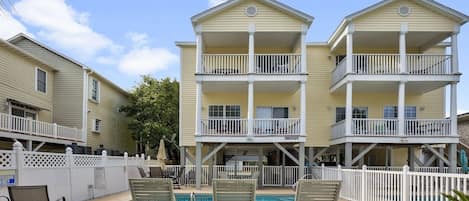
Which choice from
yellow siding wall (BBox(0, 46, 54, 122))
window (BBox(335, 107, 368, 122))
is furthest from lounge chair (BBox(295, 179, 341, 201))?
yellow siding wall (BBox(0, 46, 54, 122))

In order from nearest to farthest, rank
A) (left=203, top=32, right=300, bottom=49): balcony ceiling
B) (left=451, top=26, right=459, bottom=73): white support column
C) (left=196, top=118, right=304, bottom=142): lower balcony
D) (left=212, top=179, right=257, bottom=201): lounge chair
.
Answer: (left=212, top=179, right=257, bottom=201): lounge chair
(left=196, top=118, right=304, bottom=142): lower balcony
(left=451, top=26, right=459, bottom=73): white support column
(left=203, top=32, right=300, bottom=49): balcony ceiling

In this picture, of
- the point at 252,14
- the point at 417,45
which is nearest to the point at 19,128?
the point at 252,14

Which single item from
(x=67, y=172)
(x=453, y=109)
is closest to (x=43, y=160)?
(x=67, y=172)

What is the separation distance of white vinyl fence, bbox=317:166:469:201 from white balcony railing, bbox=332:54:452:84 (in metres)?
5.65

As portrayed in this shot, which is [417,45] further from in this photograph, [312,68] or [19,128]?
[19,128]

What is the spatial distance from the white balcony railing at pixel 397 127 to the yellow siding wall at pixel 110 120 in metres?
14.1

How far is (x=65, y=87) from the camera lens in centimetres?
2258

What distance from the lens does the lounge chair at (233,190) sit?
7668 millimetres

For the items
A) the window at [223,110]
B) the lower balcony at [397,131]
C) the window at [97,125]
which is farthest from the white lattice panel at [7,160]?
the window at [97,125]

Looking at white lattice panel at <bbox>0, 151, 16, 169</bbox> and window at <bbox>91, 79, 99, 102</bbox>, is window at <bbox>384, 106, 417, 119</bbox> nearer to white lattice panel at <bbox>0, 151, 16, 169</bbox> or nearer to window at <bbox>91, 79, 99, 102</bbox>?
window at <bbox>91, 79, 99, 102</bbox>

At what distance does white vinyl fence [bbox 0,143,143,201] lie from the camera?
839 cm

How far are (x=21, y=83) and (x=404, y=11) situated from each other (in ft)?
57.1

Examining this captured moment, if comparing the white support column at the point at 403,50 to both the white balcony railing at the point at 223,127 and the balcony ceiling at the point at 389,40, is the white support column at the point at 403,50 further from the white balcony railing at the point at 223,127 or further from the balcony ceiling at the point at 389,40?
the white balcony railing at the point at 223,127

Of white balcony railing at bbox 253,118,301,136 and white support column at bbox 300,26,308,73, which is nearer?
white support column at bbox 300,26,308,73
